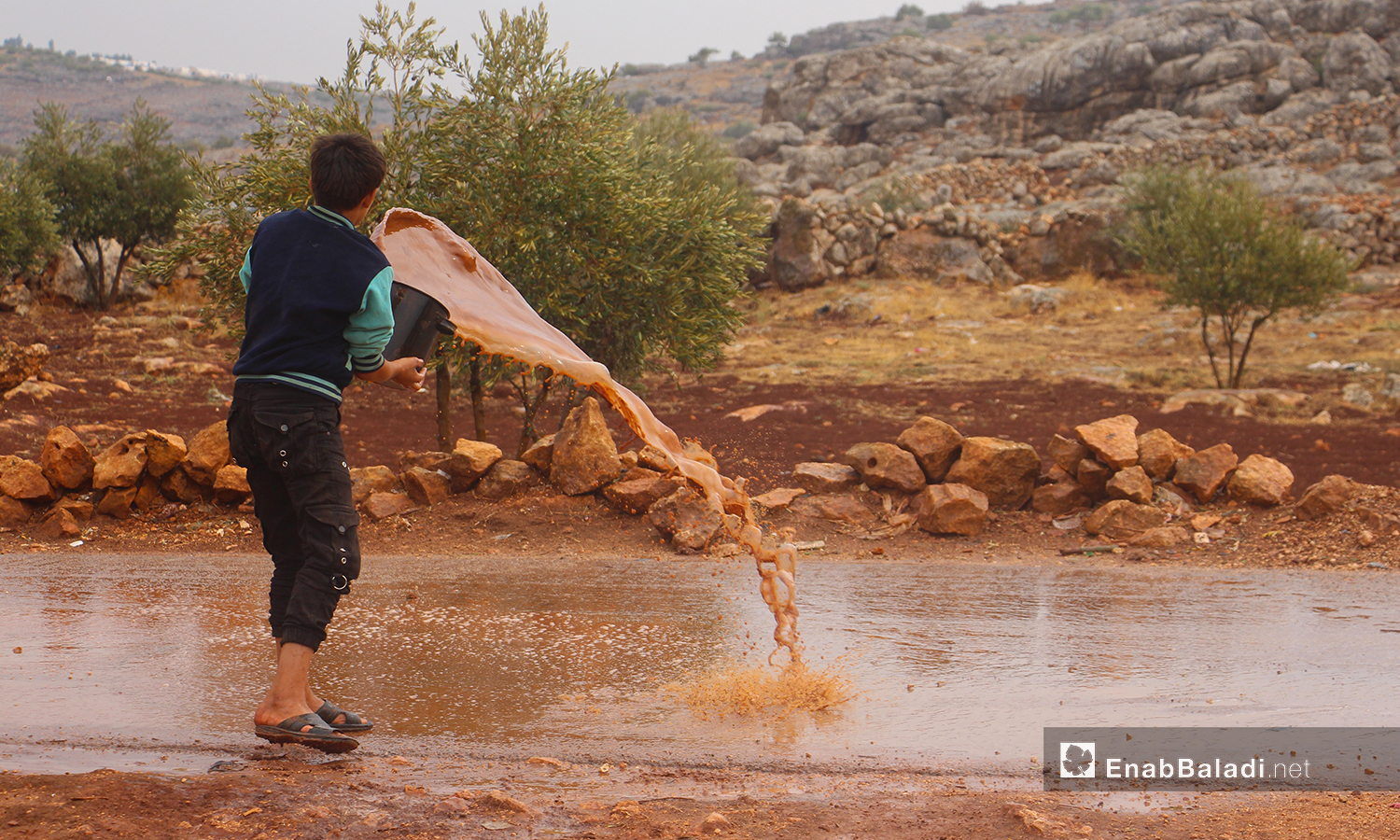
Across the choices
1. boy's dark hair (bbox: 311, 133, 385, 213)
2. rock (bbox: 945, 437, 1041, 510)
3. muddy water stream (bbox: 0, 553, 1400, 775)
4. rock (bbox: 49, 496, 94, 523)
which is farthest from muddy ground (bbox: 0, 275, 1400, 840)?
boy's dark hair (bbox: 311, 133, 385, 213)

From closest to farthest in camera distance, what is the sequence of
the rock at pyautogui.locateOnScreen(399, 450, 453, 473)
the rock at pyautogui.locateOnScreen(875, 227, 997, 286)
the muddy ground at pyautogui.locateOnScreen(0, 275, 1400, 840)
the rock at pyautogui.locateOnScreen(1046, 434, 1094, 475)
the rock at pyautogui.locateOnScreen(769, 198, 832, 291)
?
the muddy ground at pyautogui.locateOnScreen(0, 275, 1400, 840), the rock at pyautogui.locateOnScreen(1046, 434, 1094, 475), the rock at pyautogui.locateOnScreen(399, 450, 453, 473), the rock at pyautogui.locateOnScreen(769, 198, 832, 291), the rock at pyautogui.locateOnScreen(875, 227, 997, 286)

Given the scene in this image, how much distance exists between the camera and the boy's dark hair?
3.47 meters

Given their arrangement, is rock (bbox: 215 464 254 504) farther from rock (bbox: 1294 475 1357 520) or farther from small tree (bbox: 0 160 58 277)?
small tree (bbox: 0 160 58 277)

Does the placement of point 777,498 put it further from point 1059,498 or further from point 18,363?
point 18,363

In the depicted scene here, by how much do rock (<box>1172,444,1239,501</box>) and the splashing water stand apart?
4733 millimetres

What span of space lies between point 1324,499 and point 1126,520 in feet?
4.69

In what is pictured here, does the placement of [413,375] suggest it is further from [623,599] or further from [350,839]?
[623,599]

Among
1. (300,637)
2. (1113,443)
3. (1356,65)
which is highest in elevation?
(1356,65)

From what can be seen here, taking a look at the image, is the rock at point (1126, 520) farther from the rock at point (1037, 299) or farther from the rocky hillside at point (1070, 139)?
the rocky hillside at point (1070, 139)

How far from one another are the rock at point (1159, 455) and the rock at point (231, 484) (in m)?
6.99

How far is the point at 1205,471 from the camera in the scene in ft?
26.6

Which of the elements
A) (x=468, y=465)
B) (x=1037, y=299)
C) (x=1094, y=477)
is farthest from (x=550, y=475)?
(x=1037, y=299)

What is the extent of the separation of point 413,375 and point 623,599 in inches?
95.5

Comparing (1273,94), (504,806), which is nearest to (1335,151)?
(1273,94)
